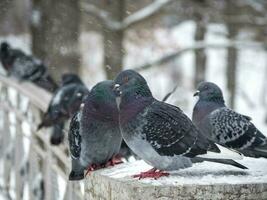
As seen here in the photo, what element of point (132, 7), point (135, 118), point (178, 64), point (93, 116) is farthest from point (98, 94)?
point (178, 64)

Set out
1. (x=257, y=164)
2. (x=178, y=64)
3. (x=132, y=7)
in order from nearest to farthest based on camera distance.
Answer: (x=257, y=164) → (x=132, y=7) → (x=178, y=64)

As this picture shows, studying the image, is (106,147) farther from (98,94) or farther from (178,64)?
(178,64)

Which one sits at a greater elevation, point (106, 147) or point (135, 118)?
point (135, 118)

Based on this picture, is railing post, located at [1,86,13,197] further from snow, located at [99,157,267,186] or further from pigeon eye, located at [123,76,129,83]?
pigeon eye, located at [123,76,129,83]

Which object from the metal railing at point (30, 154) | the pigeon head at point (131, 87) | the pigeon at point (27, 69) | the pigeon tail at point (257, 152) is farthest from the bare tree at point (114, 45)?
the pigeon head at point (131, 87)

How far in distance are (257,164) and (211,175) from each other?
22.6 inches

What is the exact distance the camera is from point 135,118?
12.0ft

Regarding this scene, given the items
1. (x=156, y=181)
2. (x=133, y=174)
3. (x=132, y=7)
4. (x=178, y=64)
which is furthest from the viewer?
(x=178, y=64)

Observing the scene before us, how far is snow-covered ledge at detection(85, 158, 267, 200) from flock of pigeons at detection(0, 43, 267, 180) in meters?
0.09

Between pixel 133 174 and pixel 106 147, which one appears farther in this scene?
pixel 106 147

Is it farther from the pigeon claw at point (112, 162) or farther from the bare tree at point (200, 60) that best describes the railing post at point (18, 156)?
the bare tree at point (200, 60)

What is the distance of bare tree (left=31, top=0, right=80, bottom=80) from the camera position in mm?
11031

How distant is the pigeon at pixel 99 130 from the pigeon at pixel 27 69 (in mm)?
5707

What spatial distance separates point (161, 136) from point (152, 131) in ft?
0.18
